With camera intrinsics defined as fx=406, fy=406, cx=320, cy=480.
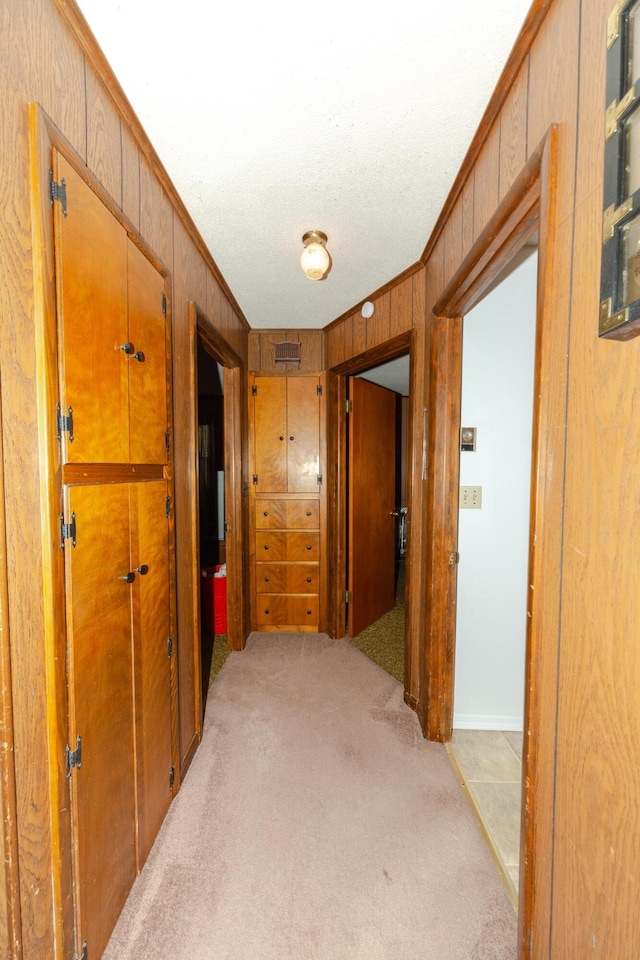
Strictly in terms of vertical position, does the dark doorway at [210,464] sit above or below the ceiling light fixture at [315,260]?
below

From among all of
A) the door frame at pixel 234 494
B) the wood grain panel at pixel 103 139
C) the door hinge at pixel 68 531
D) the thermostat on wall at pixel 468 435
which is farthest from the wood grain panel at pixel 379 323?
the door hinge at pixel 68 531

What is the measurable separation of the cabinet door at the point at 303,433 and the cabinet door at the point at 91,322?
201 centimetres

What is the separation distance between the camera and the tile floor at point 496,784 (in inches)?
56.6

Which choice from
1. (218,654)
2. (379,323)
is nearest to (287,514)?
(218,654)

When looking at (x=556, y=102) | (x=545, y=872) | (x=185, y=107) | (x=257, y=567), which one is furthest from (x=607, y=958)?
(x=257, y=567)

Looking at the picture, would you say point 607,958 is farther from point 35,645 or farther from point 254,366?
point 254,366

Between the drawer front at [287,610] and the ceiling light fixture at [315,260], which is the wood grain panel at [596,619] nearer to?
the ceiling light fixture at [315,260]

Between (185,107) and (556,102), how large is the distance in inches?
39.8

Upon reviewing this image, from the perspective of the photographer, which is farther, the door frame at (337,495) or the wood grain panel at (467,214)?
the door frame at (337,495)

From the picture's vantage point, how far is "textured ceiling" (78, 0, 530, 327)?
97 centimetres

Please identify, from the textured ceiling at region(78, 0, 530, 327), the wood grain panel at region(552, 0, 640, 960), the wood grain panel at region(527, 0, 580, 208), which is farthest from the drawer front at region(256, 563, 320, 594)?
the wood grain panel at region(527, 0, 580, 208)

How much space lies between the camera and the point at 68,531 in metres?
0.96

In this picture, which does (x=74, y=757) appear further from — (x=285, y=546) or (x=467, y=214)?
(x=285, y=546)

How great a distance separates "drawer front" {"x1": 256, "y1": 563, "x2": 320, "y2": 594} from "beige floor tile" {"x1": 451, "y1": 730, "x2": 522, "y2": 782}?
1498 millimetres
